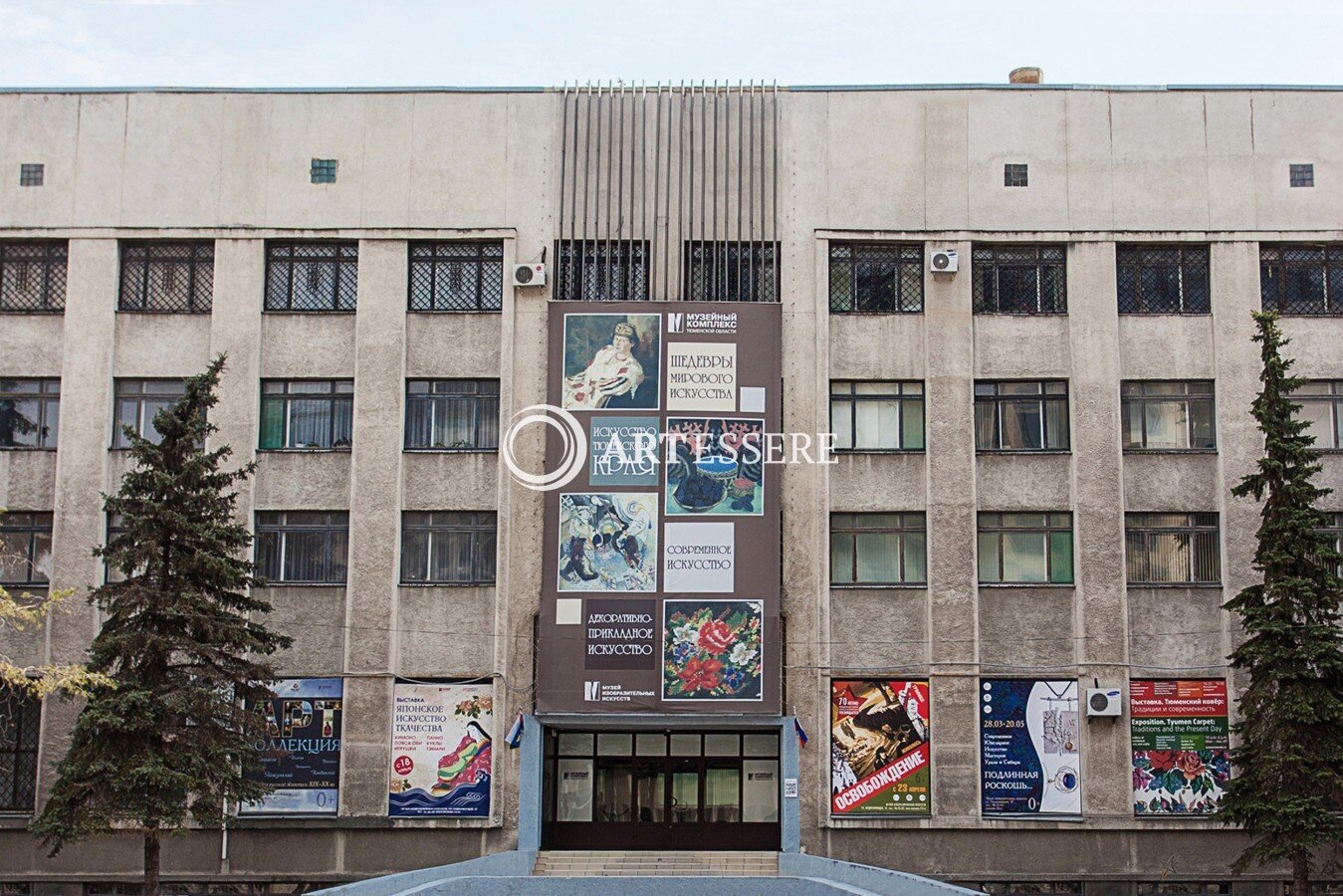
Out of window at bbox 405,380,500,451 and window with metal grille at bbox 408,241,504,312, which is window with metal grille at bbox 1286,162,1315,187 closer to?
window with metal grille at bbox 408,241,504,312

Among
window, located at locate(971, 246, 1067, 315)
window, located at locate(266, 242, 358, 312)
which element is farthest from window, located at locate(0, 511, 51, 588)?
window, located at locate(971, 246, 1067, 315)

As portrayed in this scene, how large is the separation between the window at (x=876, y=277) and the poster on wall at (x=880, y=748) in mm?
7412

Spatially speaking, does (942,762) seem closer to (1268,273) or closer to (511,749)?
(511,749)

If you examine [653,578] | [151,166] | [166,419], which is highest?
[151,166]

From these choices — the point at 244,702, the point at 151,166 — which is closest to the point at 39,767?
the point at 244,702

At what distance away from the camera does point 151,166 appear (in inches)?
1194

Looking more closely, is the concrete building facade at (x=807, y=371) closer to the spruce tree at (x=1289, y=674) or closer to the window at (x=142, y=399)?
the window at (x=142, y=399)

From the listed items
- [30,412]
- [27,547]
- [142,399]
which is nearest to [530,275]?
[142,399]

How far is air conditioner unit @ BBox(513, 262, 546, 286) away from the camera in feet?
96.8

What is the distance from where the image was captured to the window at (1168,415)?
29.6 meters

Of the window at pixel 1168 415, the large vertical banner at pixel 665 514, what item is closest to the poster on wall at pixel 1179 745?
the window at pixel 1168 415

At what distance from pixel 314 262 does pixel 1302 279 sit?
19.7 m

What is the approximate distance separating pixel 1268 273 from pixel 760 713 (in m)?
13.3

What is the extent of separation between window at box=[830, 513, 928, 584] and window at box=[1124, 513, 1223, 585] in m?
4.01
